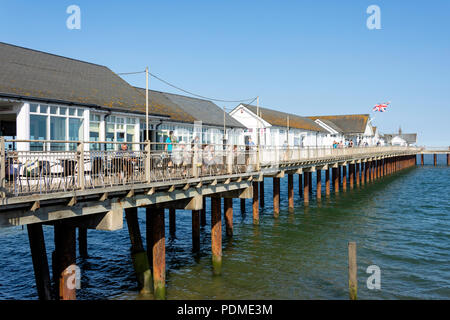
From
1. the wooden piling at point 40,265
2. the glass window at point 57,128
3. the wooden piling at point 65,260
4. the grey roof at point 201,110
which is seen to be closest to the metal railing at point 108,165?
the glass window at point 57,128

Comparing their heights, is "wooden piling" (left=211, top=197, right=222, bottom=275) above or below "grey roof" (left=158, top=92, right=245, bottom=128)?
below

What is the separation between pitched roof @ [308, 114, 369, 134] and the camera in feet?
215

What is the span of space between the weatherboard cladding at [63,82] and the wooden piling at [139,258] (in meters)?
4.91

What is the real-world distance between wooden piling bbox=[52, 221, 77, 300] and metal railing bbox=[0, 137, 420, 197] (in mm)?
1158

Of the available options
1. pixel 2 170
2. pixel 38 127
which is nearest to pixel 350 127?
pixel 38 127

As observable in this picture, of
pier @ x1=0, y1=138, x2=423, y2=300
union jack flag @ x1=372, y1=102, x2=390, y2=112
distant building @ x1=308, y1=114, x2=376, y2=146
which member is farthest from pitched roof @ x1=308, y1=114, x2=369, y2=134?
pier @ x1=0, y1=138, x2=423, y2=300

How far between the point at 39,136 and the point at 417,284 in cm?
1379

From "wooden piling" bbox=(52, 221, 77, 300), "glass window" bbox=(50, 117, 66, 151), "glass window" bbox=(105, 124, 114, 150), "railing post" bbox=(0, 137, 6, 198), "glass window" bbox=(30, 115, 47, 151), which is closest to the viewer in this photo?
"railing post" bbox=(0, 137, 6, 198)

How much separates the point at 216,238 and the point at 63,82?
8.61 meters

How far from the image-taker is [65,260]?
32.6 ft

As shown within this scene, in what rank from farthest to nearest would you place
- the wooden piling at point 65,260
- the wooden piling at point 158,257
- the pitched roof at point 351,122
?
the pitched roof at point 351,122 < the wooden piling at point 158,257 < the wooden piling at point 65,260

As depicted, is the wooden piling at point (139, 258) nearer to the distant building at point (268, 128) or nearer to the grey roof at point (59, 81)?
the grey roof at point (59, 81)

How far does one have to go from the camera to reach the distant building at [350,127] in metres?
61.9

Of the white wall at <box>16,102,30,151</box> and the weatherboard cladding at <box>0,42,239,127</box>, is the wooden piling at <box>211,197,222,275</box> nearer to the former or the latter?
the weatherboard cladding at <box>0,42,239,127</box>
